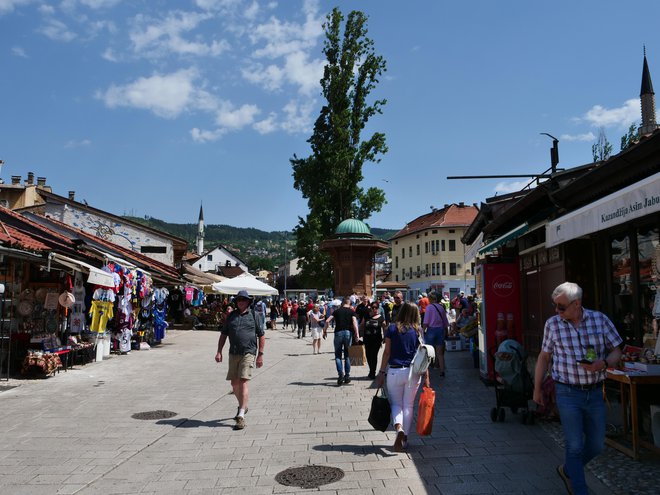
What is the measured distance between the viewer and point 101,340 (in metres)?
15.3

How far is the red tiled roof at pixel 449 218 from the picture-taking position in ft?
235

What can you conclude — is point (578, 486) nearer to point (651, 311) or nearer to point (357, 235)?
point (651, 311)

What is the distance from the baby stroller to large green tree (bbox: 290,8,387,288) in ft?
107

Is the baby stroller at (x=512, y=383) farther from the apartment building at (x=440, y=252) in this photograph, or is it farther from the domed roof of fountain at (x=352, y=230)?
the apartment building at (x=440, y=252)

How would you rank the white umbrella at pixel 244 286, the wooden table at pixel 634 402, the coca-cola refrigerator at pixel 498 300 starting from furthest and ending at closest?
the white umbrella at pixel 244 286 → the coca-cola refrigerator at pixel 498 300 → the wooden table at pixel 634 402

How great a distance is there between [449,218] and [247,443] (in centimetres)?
6820

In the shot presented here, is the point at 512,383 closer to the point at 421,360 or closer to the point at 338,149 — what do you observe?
the point at 421,360

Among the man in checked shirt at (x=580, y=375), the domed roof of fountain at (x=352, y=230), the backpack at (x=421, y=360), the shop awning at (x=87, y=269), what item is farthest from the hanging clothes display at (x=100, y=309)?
the domed roof of fountain at (x=352, y=230)

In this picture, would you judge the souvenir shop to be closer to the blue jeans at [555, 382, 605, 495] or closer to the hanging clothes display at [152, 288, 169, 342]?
the hanging clothes display at [152, 288, 169, 342]

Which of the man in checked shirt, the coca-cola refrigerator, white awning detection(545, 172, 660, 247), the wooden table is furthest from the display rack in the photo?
the wooden table

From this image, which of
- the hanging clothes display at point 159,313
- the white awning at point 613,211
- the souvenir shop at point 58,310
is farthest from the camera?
the hanging clothes display at point 159,313

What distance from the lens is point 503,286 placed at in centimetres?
1108

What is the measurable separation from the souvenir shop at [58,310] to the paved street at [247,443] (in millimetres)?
1216

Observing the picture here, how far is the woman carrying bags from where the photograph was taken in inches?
247
